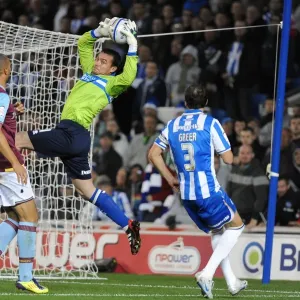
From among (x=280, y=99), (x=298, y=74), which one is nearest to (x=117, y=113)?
(x=298, y=74)

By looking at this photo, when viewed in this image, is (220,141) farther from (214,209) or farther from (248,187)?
(248,187)

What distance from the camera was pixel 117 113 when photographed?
1672cm

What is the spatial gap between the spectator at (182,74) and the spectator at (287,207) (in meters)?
3.19

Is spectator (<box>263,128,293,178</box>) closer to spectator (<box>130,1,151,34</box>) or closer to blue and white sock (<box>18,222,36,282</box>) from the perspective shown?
spectator (<box>130,1,151,34</box>)

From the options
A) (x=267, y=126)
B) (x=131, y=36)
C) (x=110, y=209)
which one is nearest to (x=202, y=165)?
(x=110, y=209)

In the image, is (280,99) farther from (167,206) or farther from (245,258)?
(167,206)

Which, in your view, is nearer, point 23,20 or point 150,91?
point 150,91

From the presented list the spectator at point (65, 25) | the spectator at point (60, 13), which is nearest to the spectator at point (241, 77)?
the spectator at point (65, 25)

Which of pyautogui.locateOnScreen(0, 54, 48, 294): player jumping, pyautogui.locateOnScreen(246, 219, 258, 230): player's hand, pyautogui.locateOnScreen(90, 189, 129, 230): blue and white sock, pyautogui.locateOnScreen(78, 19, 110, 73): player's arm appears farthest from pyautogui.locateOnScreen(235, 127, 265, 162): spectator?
pyautogui.locateOnScreen(0, 54, 48, 294): player jumping

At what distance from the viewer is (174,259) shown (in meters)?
13.4

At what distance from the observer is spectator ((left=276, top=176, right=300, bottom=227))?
13438 mm

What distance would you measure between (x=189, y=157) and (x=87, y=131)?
56.8 inches

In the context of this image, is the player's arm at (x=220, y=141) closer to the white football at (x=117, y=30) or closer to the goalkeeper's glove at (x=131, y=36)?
the goalkeeper's glove at (x=131, y=36)

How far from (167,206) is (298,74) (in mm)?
3018
